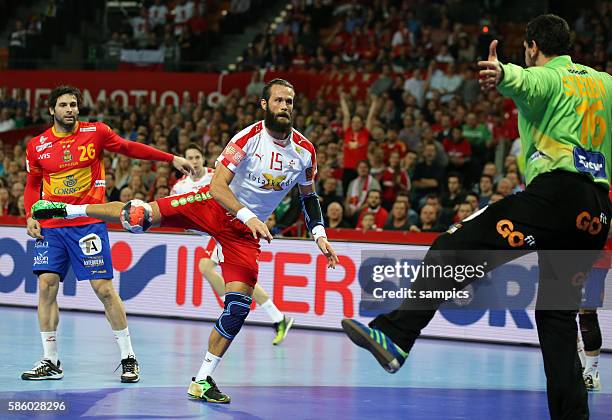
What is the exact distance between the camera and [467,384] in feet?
32.0

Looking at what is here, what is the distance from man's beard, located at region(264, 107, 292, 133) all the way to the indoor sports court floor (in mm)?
2170

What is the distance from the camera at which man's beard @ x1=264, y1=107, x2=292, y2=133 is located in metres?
8.45

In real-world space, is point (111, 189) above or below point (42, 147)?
above

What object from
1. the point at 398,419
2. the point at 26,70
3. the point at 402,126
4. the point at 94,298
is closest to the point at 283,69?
the point at 402,126

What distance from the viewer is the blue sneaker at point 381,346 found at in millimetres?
5906

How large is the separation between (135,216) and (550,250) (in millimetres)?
3617

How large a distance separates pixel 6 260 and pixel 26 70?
11.4 m

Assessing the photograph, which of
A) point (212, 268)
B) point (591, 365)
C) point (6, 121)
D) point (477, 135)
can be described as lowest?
point (591, 365)

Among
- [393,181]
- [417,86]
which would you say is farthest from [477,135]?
[417,86]

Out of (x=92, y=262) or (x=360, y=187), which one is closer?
(x=92, y=262)

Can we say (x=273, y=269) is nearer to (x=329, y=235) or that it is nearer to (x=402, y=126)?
(x=329, y=235)

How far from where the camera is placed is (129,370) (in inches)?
362

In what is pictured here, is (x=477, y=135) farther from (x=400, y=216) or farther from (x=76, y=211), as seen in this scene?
(x=76, y=211)

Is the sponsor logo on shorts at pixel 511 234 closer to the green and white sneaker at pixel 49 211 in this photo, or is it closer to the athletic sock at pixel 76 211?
the athletic sock at pixel 76 211
